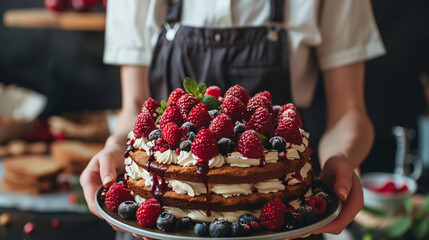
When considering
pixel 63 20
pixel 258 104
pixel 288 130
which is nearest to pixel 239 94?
pixel 258 104

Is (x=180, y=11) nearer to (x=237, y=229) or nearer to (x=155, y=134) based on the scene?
(x=155, y=134)

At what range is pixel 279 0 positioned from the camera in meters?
1.53

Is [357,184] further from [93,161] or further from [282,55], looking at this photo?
[93,161]

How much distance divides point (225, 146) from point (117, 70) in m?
2.87

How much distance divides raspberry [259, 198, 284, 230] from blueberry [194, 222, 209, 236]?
0.13m

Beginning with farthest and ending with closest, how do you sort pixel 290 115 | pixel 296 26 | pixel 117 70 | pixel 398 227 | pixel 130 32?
pixel 117 70, pixel 398 227, pixel 130 32, pixel 296 26, pixel 290 115

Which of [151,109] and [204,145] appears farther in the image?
[151,109]

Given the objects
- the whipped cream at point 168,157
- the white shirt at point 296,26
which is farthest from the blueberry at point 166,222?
the white shirt at point 296,26

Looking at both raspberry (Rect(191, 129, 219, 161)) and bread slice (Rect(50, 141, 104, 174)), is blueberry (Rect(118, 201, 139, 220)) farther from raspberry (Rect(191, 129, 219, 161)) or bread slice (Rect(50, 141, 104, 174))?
bread slice (Rect(50, 141, 104, 174))

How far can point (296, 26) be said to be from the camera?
60.4 inches

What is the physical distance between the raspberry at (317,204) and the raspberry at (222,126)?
25cm

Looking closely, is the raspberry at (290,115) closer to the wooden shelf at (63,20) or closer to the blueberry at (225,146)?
the blueberry at (225,146)

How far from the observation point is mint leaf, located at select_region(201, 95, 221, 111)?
1.12 meters

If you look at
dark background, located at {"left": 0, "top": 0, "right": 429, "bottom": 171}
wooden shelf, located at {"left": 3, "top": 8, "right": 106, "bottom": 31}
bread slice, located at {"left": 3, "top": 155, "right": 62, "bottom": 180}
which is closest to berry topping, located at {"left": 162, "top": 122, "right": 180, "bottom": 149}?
bread slice, located at {"left": 3, "top": 155, "right": 62, "bottom": 180}
